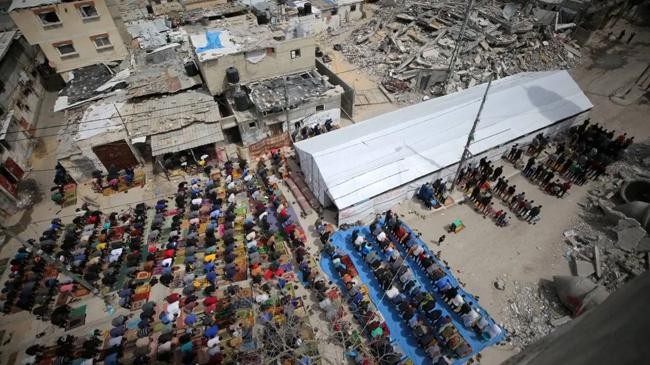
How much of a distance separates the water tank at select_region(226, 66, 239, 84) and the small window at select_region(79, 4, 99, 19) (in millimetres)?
13217

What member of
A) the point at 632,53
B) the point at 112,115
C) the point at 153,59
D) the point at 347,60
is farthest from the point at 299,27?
the point at 632,53

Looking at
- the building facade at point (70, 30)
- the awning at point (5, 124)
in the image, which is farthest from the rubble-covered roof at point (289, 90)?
the awning at point (5, 124)

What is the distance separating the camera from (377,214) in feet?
70.5

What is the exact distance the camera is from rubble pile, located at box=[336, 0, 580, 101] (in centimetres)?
3206

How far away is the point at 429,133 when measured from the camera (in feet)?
76.6

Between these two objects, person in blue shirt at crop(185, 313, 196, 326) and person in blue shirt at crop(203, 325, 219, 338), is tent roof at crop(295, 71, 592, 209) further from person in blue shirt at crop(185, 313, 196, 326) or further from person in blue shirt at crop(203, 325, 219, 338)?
person in blue shirt at crop(185, 313, 196, 326)

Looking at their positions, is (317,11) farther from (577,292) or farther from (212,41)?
(577,292)

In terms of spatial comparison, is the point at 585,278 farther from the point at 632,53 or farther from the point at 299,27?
the point at 632,53

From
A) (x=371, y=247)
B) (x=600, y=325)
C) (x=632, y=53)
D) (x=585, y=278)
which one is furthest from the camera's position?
(x=632, y=53)

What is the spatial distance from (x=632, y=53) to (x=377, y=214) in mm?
34610

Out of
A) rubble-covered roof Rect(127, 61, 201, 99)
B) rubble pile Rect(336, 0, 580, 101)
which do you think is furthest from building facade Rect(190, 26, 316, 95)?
rubble pile Rect(336, 0, 580, 101)

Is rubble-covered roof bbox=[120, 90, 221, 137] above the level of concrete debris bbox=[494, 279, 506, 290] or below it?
above

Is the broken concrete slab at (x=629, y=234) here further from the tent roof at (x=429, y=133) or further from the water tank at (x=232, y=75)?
the water tank at (x=232, y=75)

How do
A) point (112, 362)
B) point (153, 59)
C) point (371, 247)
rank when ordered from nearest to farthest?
point (112, 362)
point (371, 247)
point (153, 59)
